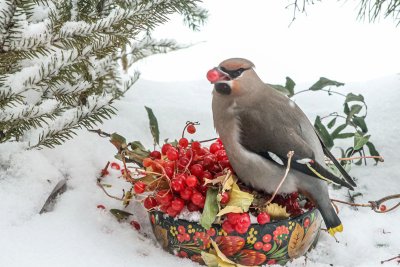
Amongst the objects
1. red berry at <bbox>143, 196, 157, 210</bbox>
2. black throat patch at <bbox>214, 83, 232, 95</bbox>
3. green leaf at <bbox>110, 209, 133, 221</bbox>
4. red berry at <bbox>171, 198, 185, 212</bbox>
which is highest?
black throat patch at <bbox>214, 83, 232, 95</bbox>

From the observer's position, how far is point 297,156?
86cm

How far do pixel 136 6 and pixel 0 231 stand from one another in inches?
17.6

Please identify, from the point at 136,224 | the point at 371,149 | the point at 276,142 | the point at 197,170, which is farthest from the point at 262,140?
the point at 371,149

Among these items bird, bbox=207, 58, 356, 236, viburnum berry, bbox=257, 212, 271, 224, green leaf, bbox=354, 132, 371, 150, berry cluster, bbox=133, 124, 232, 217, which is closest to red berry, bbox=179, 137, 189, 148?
berry cluster, bbox=133, 124, 232, 217

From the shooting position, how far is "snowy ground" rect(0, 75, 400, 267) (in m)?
0.88

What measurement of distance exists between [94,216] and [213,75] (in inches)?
13.6

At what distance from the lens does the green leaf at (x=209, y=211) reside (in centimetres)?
84

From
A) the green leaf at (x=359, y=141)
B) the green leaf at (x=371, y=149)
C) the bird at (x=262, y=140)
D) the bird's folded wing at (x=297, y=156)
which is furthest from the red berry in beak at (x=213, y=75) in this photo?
the green leaf at (x=371, y=149)

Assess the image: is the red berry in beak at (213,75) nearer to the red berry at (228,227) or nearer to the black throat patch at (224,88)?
the black throat patch at (224,88)

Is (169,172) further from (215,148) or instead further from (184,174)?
(215,148)

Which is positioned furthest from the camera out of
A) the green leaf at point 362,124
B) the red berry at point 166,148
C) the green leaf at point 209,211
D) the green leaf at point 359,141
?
the green leaf at point 362,124

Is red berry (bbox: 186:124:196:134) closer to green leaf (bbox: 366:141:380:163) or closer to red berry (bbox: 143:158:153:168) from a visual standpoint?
red berry (bbox: 143:158:153:168)

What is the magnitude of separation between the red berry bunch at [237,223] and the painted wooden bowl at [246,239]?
11mm

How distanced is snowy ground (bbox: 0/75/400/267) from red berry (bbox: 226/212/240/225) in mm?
119
